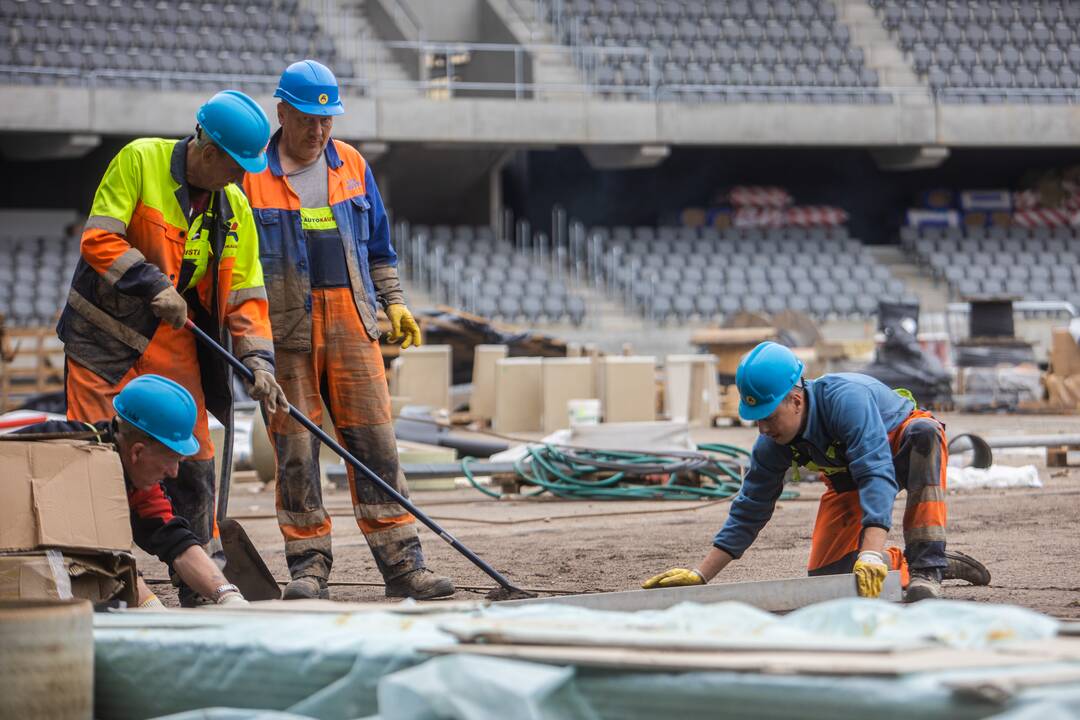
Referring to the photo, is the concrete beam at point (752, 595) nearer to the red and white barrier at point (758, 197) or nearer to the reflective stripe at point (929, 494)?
the reflective stripe at point (929, 494)

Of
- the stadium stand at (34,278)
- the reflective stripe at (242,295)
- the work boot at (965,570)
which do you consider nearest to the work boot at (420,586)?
the reflective stripe at (242,295)

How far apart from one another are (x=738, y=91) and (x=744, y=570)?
760 inches

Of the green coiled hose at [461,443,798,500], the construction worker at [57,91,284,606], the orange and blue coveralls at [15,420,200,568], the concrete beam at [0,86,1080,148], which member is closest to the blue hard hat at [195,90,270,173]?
the construction worker at [57,91,284,606]

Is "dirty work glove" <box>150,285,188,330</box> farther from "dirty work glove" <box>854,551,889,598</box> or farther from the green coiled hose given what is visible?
the green coiled hose

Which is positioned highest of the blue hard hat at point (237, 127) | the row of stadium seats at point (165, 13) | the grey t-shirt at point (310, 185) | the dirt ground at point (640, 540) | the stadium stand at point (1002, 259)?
the row of stadium seats at point (165, 13)

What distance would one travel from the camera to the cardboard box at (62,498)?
3.94m

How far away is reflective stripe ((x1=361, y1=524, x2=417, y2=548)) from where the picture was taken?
516 cm

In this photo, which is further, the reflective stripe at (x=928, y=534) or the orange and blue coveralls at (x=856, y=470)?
the reflective stripe at (x=928, y=534)

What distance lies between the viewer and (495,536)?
7.23 metres

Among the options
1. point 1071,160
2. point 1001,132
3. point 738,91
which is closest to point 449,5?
point 738,91

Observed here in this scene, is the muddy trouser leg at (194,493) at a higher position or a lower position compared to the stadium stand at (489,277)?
lower

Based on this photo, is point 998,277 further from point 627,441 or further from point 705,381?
point 627,441

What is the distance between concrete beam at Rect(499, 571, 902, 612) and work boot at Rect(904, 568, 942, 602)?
47 millimetres

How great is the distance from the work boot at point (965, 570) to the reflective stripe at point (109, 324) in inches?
116
